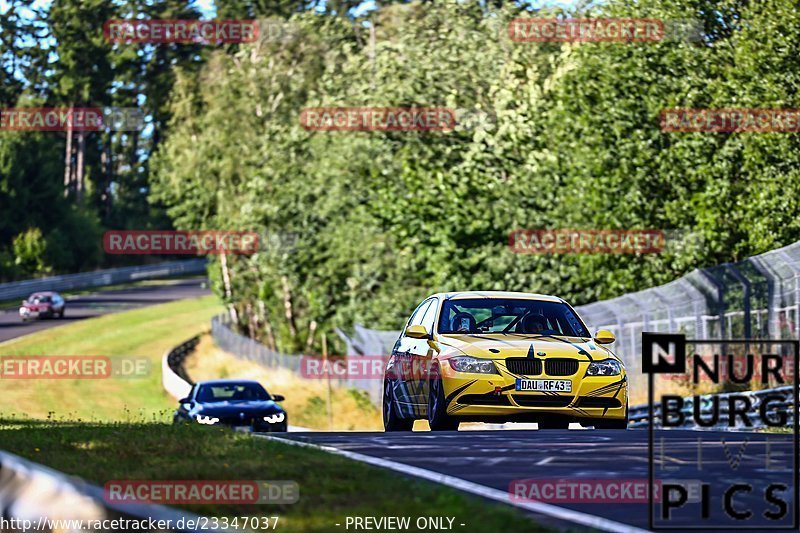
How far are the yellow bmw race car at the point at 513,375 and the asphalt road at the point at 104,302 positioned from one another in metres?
59.1

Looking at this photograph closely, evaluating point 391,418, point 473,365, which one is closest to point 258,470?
point 473,365

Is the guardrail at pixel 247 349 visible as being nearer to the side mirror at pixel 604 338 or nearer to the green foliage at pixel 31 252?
the green foliage at pixel 31 252

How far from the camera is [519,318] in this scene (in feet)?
56.0

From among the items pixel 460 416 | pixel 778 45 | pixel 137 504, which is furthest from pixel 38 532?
pixel 778 45

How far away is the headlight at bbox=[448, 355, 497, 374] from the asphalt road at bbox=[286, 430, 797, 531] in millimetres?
623

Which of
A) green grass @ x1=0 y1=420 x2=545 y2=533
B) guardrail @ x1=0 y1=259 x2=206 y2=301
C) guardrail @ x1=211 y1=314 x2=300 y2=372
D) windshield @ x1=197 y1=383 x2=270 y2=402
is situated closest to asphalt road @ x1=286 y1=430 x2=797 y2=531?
green grass @ x1=0 y1=420 x2=545 y2=533

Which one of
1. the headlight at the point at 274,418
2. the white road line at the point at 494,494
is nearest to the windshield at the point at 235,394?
the headlight at the point at 274,418

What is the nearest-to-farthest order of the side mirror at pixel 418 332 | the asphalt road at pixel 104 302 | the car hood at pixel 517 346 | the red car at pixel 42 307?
the car hood at pixel 517 346 < the side mirror at pixel 418 332 < the asphalt road at pixel 104 302 < the red car at pixel 42 307

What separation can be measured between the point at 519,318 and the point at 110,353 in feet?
197

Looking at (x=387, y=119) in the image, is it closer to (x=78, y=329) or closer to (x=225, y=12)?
(x=78, y=329)

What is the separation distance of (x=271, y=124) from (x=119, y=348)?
1783 cm

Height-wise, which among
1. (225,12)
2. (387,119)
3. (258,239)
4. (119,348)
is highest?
(225,12)

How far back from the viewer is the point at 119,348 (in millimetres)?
76938

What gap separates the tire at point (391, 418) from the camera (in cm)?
1756
